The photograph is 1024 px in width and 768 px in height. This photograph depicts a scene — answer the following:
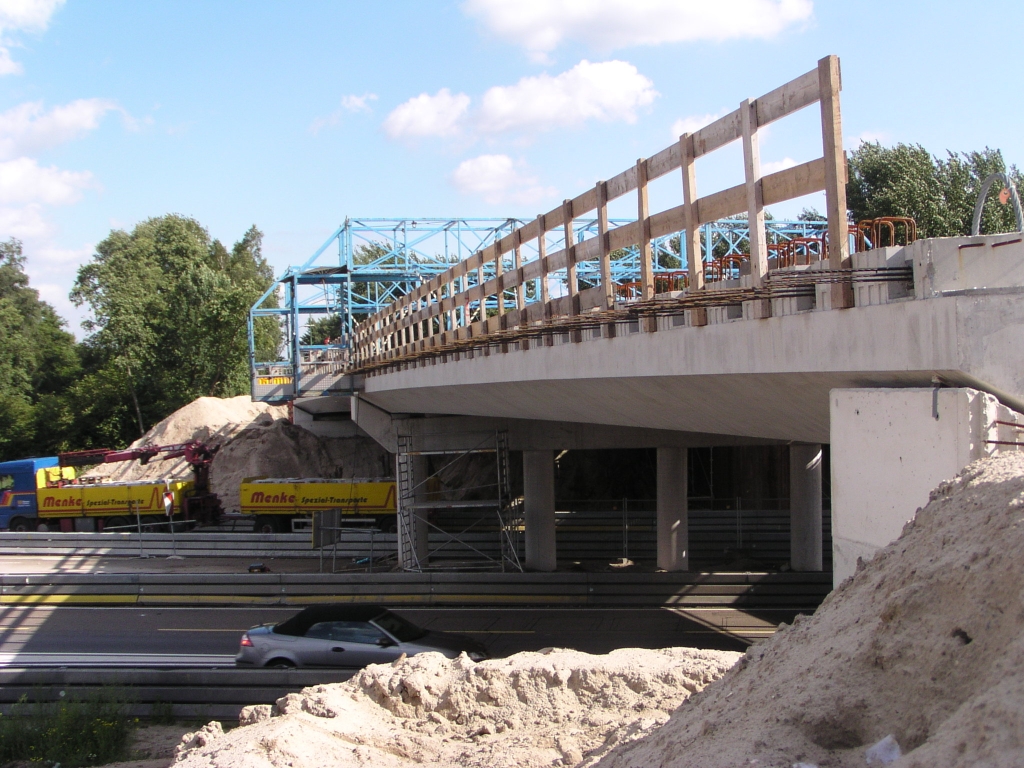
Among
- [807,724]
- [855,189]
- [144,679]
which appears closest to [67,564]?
[144,679]

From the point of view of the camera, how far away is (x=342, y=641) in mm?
13000

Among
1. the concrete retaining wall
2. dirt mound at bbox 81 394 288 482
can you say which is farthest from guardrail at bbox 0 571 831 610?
dirt mound at bbox 81 394 288 482

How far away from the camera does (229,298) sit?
55.0 meters

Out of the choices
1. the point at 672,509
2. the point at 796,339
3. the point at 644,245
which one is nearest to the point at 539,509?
the point at 672,509

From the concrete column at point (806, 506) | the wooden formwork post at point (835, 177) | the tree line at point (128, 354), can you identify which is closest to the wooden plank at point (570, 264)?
the wooden formwork post at point (835, 177)

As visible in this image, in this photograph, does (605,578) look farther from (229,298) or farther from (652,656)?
(229,298)

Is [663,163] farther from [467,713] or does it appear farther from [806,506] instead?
[806,506]

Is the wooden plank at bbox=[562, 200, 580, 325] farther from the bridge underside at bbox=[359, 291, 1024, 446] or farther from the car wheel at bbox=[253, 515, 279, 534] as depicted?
the car wheel at bbox=[253, 515, 279, 534]

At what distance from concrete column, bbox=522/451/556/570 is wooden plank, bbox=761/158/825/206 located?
17046mm

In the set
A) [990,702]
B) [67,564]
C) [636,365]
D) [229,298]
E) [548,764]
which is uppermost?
[229,298]

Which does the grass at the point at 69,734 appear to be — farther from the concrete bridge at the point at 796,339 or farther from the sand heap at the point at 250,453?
the sand heap at the point at 250,453

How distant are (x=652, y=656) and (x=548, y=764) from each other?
2116mm

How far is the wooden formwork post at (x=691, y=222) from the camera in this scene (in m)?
7.94

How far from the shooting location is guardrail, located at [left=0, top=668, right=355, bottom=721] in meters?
11.9
